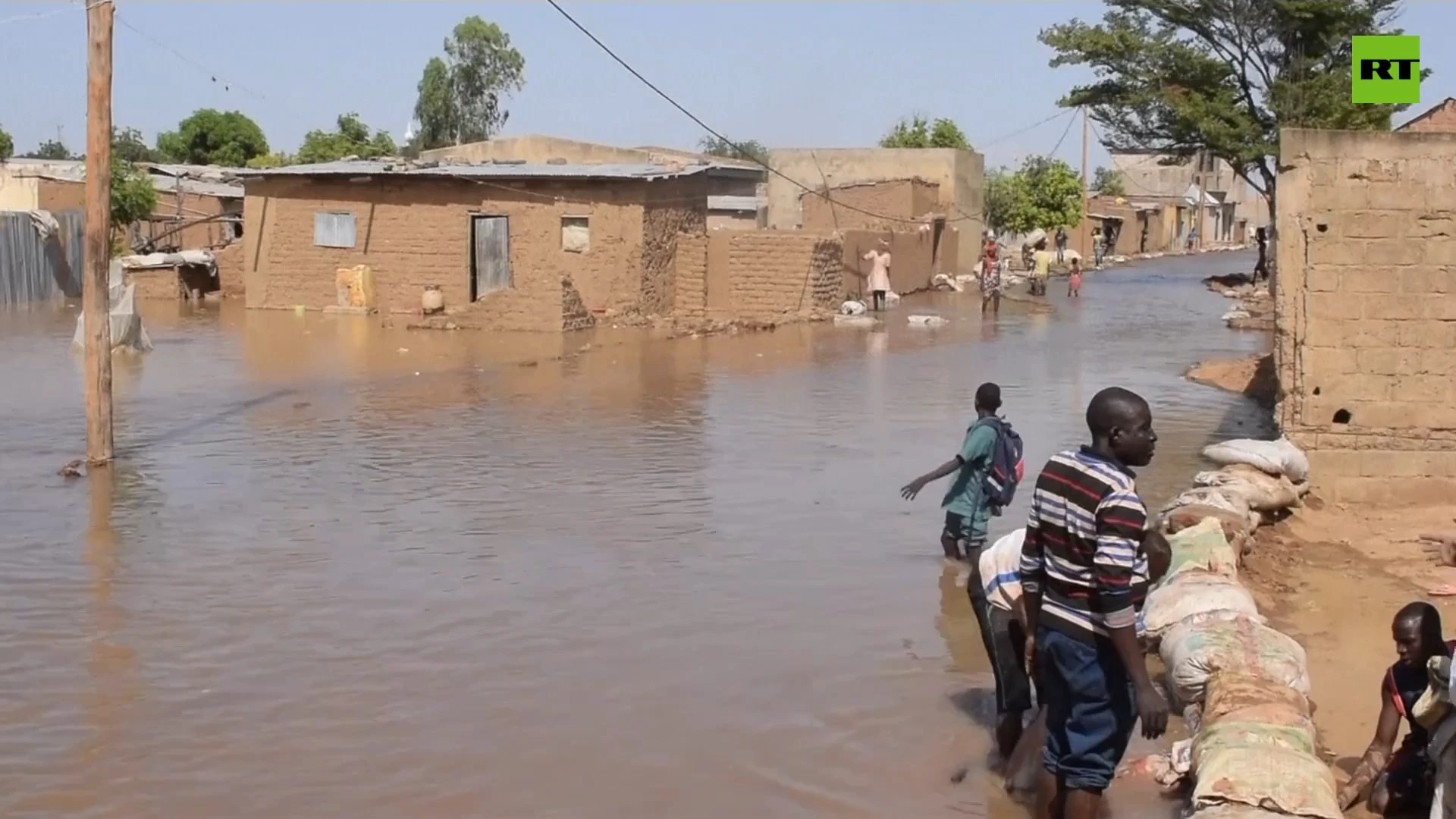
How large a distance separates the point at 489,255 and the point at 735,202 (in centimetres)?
1956

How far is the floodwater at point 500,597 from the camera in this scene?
5605 mm

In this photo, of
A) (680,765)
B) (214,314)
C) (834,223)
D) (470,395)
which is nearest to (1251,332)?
(834,223)

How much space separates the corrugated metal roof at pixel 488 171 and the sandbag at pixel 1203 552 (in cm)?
1671

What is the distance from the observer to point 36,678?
665 cm

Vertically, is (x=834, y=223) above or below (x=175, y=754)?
above

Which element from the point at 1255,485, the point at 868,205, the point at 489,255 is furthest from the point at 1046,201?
the point at 1255,485

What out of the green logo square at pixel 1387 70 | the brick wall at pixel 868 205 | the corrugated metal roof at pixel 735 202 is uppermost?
the corrugated metal roof at pixel 735 202

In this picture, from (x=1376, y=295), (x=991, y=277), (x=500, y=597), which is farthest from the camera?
(x=991, y=277)

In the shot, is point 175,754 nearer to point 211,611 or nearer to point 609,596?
point 211,611

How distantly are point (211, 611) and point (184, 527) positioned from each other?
216 cm

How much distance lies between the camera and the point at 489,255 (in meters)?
24.6

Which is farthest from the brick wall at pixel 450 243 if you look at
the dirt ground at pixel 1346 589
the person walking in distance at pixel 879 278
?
the dirt ground at pixel 1346 589

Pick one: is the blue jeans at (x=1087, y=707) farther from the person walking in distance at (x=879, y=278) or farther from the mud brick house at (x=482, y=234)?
the person walking in distance at (x=879, y=278)

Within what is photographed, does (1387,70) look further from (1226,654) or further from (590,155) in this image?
(590,155)
